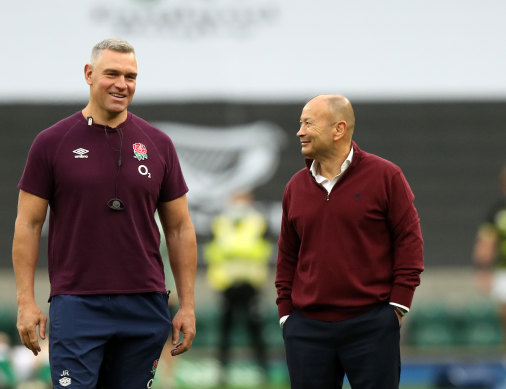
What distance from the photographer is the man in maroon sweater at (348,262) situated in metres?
4.12

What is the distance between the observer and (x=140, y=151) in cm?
396

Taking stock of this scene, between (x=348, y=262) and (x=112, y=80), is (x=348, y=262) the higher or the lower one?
the lower one

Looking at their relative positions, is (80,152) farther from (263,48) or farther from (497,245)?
(263,48)

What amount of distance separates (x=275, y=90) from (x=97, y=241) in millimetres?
10405

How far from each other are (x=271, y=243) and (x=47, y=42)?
13.8 feet

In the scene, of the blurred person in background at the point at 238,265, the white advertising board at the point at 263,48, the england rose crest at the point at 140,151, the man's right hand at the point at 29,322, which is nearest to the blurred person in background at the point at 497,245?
the blurred person in background at the point at 238,265

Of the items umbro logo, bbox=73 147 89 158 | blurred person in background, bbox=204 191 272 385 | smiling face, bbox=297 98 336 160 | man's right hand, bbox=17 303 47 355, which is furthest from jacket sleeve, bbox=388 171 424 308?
blurred person in background, bbox=204 191 272 385

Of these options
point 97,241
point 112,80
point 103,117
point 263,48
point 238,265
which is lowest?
point 238,265

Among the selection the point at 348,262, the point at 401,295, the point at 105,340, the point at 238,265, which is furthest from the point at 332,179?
the point at 238,265

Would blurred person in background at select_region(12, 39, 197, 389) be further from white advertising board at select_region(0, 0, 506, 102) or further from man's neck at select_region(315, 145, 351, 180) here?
white advertising board at select_region(0, 0, 506, 102)

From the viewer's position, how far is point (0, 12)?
14180 mm

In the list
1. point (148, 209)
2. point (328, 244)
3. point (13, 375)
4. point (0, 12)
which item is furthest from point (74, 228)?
point (0, 12)

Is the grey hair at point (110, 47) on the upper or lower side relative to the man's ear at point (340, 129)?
upper

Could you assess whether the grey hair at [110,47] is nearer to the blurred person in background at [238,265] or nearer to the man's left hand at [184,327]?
the man's left hand at [184,327]
